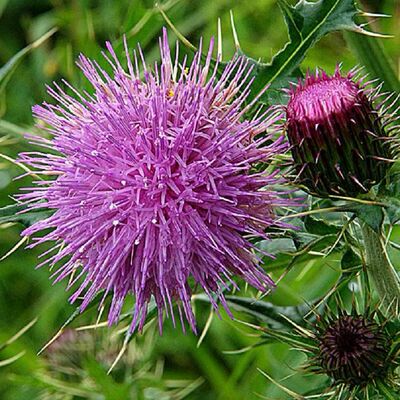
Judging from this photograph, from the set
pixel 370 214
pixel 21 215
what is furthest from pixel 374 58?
pixel 21 215

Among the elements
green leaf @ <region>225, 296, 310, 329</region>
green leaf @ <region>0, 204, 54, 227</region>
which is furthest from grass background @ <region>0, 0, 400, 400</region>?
green leaf @ <region>0, 204, 54, 227</region>

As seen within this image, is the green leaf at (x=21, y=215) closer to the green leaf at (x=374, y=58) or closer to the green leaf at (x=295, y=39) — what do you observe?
the green leaf at (x=295, y=39)

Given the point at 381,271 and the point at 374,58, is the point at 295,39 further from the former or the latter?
the point at 374,58

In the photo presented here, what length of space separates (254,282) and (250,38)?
10.3 feet

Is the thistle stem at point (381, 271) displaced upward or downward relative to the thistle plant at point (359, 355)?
upward

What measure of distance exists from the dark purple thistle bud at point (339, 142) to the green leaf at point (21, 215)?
776mm

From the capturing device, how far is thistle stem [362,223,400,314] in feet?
7.18

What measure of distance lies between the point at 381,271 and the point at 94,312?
2.19 meters

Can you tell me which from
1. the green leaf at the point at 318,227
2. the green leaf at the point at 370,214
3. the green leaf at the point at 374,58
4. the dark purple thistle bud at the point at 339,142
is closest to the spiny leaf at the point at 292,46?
the dark purple thistle bud at the point at 339,142

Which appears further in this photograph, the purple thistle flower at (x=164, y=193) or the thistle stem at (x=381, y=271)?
the thistle stem at (x=381, y=271)

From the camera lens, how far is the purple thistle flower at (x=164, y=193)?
1.99 metres

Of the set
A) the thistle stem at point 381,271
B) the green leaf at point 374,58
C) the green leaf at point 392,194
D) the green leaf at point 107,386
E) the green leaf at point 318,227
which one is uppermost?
the green leaf at point 374,58

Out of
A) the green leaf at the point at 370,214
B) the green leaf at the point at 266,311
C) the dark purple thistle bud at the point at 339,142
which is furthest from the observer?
the green leaf at the point at 266,311

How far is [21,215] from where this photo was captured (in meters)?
2.27
